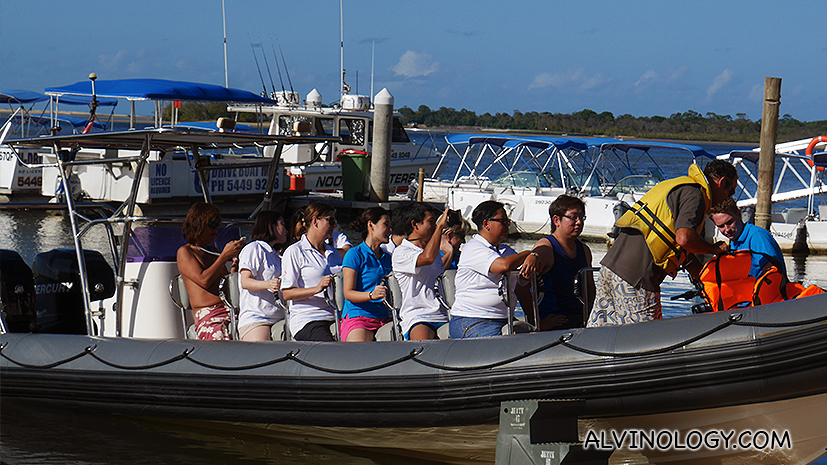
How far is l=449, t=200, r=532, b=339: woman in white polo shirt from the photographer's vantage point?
3904mm

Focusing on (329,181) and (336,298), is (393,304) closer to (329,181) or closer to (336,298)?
(336,298)

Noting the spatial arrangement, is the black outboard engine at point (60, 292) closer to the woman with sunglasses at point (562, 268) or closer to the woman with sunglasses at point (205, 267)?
the woman with sunglasses at point (205, 267)

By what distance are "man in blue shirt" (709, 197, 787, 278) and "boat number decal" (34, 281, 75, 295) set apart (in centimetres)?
375

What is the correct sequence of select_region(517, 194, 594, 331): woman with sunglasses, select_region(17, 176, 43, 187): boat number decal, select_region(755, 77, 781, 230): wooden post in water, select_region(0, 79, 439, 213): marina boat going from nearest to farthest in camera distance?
1. select_region(517, 194, 594, 331): woman with sunglasses
2. select_region(755, 77, 781, 230): wooden post in water
3. select_region(0, 79, 439, 213): marina boat
4. select_region(17, 176, 43, 187): boat number decal

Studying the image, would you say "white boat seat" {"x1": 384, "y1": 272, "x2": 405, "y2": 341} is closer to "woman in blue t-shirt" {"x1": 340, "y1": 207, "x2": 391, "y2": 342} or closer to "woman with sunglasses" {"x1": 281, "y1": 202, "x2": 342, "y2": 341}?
"woman in blue t-shirt" {"x1": 340, "y1": 207, "x2": 391, "y2": 342}

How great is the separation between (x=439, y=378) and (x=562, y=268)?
3.46 feet

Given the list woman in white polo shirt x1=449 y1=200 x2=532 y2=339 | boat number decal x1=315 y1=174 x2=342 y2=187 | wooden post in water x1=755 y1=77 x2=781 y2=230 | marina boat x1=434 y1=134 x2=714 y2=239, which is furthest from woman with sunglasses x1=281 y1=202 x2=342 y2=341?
boat number decal x1=315 y1=174 x2=342 y2=187

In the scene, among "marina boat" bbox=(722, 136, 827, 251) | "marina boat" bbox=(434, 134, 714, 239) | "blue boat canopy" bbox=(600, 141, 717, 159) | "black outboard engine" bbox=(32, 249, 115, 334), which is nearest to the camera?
"black outboard engine" bbox=(32, 249, 115, 334)

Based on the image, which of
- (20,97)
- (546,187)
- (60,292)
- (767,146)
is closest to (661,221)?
(60,292)

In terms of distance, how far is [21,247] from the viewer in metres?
12.2

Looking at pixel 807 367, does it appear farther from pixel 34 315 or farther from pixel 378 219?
pixel 34 315

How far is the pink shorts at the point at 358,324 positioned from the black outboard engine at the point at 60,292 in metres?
1.72

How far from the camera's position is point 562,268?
4.25 meters

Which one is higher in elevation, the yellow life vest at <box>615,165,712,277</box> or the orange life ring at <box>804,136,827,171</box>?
the orange life ring at <box>804,136,827,171</box>
